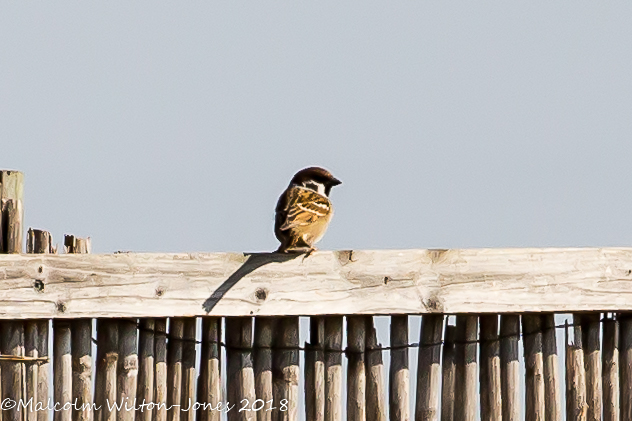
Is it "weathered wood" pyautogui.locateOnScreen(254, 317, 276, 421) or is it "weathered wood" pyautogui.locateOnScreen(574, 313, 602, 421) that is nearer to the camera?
"weathered wood" pyautogui.locateOnScreen(254, 317, 276, 421)

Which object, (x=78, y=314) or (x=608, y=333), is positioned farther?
(x=608, y=333)

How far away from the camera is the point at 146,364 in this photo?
504 centimetres

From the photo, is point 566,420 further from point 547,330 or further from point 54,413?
point 54,413

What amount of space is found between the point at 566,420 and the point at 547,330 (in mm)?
504

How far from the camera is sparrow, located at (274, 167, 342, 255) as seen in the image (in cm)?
536

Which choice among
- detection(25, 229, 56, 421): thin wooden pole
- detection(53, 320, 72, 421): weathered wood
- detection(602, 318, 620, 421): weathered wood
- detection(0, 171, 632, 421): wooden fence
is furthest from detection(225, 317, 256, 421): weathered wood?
detection(602, 318, 620, 421): weathered wood

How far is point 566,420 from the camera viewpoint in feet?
17.3

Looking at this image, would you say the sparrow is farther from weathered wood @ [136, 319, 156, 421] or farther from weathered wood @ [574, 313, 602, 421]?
weathered wood @ [574, 313, 602, 421]

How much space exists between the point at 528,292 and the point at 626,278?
541 millimetres

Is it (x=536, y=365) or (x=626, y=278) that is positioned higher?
(x=626, y=278)

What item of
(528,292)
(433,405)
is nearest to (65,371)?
(433,405)

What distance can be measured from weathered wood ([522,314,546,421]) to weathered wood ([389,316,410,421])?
25.9 inches

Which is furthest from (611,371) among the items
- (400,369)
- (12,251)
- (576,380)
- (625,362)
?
(12,251)

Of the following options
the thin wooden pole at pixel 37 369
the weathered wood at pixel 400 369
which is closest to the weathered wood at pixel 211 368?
the thin wooden pole at pixel 37 369
